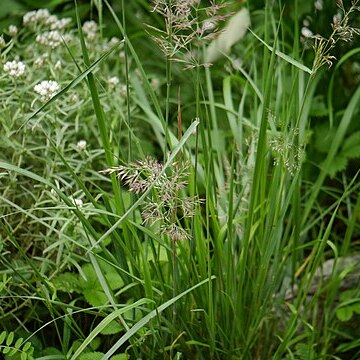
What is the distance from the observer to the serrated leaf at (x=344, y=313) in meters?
1.54

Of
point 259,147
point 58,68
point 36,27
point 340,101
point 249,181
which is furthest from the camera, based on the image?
point 340,101

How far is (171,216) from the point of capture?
1187 mm

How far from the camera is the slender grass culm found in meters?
1.22

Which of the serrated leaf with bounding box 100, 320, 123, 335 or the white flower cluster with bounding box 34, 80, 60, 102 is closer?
the serrated leaf with bounding box 100, 320, 123, 335

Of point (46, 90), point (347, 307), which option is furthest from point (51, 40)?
point (347, 307)

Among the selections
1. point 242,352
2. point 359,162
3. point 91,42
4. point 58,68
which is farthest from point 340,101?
point 242,352

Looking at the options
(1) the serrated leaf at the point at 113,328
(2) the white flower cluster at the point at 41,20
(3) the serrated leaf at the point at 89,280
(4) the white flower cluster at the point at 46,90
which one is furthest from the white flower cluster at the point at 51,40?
(1) the serrated leaf at the point at 113,328

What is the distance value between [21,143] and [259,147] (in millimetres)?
688

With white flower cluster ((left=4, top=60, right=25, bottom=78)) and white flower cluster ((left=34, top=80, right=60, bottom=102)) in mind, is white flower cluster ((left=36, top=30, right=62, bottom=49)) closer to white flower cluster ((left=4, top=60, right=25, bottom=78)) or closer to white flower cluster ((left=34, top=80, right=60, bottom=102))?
white flower cluster ((left=4, top=60, right=25, bottom=78))

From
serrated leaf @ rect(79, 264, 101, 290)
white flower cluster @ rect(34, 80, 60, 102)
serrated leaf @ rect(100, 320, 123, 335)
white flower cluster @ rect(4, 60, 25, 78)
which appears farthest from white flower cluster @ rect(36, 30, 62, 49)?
serrated leaf @ rect(100, 320, 123, 335)

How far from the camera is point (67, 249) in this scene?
1479mm

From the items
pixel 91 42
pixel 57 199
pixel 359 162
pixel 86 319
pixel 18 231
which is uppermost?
pixel 91 42

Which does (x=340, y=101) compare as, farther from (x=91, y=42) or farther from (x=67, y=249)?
(x=67, y=249)

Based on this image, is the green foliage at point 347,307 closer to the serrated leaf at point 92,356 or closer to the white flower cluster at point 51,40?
the serrated leaf at point 92,356
